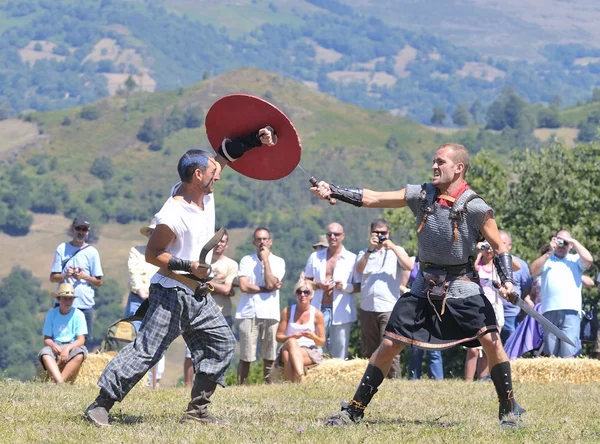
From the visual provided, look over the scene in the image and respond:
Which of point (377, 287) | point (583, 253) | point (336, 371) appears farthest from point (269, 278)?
point (583, 253)

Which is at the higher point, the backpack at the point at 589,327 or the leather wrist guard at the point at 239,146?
the leather wrist guard at the point at 239,146

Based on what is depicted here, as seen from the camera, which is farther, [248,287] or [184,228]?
[248,287]

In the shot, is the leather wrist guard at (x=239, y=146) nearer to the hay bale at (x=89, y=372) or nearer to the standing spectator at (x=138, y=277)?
the hay bale at (x=89, y=372)

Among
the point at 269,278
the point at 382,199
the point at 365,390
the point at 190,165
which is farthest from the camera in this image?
the point at 269,278

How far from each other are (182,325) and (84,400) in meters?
1.77

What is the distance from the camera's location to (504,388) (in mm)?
7727

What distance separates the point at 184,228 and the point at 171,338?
0.74 metres

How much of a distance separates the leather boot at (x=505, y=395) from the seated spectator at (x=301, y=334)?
4.27 meters

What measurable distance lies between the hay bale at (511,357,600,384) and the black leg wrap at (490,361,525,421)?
400 cm

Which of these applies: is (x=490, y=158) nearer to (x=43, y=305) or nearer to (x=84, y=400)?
(x=84, y=400)

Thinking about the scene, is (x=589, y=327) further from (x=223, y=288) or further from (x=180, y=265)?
(x=180, y=265)

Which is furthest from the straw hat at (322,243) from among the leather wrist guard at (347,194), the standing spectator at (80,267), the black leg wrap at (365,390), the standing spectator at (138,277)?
the leather wrist guard at (347,194)

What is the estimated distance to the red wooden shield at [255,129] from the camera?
7.86 meters

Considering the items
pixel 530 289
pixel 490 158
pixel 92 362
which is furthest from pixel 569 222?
pixel 92 362
